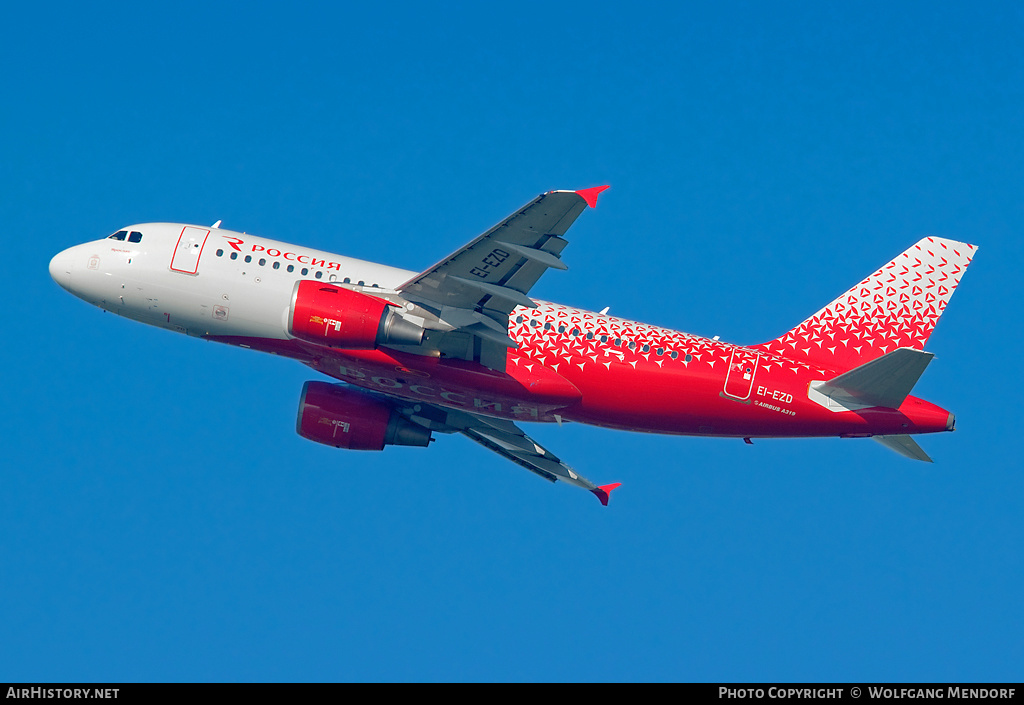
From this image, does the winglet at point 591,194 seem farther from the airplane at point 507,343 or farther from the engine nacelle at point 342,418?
the engine nacelle at point 342,418

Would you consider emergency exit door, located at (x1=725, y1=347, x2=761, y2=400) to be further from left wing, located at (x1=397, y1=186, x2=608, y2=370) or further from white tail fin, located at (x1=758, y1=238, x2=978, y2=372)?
left wing, located at (x1=397, y1=186, x2=608, y2=370)

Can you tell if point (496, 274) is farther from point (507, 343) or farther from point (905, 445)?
point (905, 445)

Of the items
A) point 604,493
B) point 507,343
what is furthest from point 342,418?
point 604,493

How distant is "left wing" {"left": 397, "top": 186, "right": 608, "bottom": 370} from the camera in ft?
96.2

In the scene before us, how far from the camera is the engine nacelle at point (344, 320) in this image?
3328 centimetres

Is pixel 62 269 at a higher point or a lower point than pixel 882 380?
higher

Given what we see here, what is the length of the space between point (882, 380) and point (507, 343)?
12.8m

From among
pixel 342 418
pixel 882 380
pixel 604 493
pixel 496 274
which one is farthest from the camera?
pixel 604 493

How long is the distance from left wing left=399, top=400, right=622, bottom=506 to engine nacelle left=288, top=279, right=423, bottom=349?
840 centimetres

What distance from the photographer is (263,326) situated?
35.8 meters

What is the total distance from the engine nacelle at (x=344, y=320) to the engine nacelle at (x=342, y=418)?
728 centimetres

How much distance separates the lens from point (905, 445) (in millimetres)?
36906
